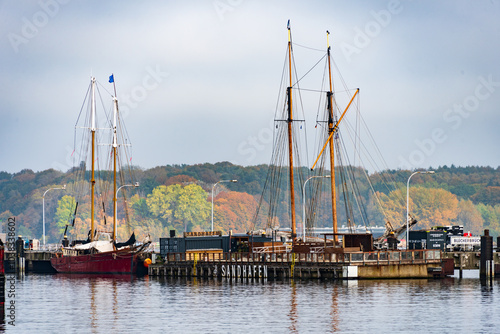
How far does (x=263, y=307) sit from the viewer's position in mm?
66812

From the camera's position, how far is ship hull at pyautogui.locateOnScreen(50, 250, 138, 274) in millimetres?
115688

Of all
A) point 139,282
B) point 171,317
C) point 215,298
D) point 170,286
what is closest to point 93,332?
point 171,317

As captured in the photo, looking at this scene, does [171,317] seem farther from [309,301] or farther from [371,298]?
[371,298]

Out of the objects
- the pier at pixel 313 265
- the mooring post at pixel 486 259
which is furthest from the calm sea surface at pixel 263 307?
the pier at pixel 313 265

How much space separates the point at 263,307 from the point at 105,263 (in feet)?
177

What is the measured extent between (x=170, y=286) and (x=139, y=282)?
34.8 feet

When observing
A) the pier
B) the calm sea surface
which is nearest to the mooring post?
the calm sea surface

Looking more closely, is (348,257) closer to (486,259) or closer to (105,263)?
(486,259)

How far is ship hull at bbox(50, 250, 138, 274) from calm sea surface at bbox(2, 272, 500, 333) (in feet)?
71.2

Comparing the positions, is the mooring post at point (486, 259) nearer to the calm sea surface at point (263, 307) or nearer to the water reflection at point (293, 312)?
the calm sea surface at point (263, 307)

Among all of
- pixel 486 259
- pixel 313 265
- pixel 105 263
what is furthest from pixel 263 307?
pixel 105 263

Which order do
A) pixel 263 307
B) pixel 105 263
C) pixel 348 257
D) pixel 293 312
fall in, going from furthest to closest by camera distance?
pixel 105 263, pixel 348 257, pixel 263 307, pixel 293 312

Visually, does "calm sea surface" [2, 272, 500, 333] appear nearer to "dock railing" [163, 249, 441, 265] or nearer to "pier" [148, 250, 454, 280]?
"pier" [148, 250, 454, 280]

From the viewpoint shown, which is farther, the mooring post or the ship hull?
the ship hull
